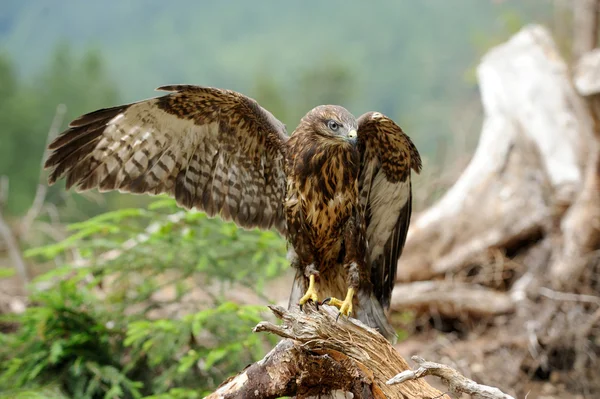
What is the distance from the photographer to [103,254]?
15.0ft

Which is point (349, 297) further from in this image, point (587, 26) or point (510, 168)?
point (587, 26)

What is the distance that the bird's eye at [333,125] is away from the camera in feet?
8.30

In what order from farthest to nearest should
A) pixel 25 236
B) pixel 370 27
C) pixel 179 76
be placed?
1. pixel 370 27
2. pixel 179 76
3. pixel 25 236

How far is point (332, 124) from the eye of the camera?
8.36ft

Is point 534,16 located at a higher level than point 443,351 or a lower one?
higher

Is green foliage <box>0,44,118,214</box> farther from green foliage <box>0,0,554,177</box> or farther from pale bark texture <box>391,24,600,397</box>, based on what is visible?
pale bark texture <box>391,24,600,397</box>

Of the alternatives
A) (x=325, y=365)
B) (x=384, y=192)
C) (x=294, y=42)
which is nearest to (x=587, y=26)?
(x=384, y=192)

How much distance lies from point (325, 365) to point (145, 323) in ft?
4.45

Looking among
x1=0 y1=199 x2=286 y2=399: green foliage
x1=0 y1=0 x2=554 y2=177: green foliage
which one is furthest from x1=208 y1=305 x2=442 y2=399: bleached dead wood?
x1=0 y1=0 x2=554 y2=177: green foliage

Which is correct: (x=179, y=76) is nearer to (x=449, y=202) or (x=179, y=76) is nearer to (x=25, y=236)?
(x=25, y=236)

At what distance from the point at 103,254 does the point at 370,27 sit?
8.08 m

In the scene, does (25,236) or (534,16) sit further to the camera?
(534,16)

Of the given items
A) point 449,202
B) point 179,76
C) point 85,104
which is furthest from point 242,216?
point 179,76

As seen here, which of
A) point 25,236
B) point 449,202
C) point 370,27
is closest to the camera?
point 449,202
